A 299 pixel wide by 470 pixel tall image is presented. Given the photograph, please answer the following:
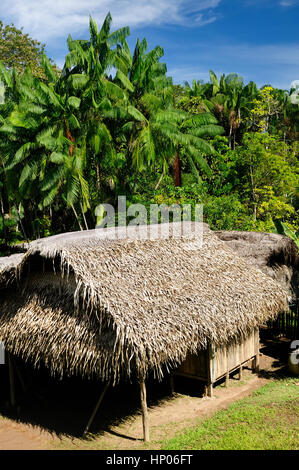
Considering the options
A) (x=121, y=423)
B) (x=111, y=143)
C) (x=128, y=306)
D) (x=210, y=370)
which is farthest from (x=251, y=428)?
(x=111, y=143)

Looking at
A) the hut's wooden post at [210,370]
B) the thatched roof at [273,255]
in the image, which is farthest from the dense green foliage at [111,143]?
the hut's wooden post at [210,370]

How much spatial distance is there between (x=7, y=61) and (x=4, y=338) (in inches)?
969

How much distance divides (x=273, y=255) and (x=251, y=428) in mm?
7088

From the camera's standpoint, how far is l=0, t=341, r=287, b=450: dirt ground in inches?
335

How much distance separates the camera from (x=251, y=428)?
8.31m

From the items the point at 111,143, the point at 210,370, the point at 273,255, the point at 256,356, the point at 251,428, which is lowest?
the point at 251,428

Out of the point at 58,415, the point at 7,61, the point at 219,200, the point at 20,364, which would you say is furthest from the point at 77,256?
the point at 7,61

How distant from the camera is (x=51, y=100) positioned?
18500mm

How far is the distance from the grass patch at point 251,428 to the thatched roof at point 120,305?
140 cm

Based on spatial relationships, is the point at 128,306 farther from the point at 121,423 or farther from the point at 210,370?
the point at 210,370

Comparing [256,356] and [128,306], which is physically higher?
[128,306]

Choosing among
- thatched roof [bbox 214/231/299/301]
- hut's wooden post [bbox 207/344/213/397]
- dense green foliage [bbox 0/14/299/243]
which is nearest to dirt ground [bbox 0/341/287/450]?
hut's wooden post [bbox 207/344/213/397]

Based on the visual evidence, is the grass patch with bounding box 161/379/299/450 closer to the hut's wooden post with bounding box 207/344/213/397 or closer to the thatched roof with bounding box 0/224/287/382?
the hut's wooden post with bounding box 207/344/213/397

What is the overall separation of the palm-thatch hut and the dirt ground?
50 cm
